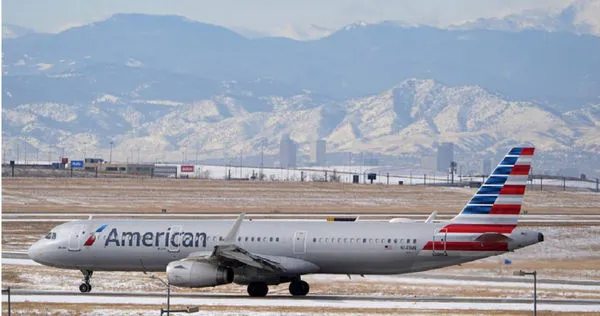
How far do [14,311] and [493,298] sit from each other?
67.9 ft

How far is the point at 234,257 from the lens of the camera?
2151 inches

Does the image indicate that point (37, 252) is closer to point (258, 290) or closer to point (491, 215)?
point (258, 290)

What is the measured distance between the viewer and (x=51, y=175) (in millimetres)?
199375

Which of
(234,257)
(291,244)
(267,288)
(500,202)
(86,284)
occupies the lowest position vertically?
(86,284)

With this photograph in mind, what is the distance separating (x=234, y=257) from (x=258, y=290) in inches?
107

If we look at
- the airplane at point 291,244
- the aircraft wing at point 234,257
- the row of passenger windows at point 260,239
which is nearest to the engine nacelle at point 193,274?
the airplane at point 291,244

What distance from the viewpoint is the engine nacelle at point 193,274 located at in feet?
178

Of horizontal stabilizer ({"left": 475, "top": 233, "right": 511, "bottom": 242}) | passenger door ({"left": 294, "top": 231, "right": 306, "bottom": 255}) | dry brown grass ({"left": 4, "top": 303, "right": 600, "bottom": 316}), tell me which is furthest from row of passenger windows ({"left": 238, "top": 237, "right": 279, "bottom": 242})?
horizontal stabilizer ({"left": 475, "top": 233, "right": 511, "bottom": 242})

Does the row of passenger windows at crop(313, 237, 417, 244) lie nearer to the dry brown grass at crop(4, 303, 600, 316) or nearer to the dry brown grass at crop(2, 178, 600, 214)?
the dry brown grass at crop(4, 303, 600, 316)

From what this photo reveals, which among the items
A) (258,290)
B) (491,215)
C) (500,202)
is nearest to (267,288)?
(258,290)

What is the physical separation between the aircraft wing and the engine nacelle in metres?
0.60

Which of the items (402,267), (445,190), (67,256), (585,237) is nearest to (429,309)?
(402,267)

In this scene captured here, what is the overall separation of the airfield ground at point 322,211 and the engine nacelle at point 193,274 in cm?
308

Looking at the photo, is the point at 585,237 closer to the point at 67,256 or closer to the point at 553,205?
the point at 67,256
